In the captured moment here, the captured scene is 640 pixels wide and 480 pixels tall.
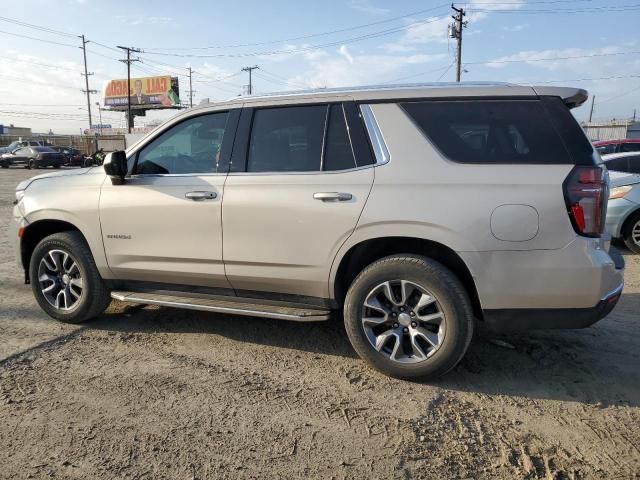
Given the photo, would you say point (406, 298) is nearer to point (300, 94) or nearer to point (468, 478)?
point (468, 478)

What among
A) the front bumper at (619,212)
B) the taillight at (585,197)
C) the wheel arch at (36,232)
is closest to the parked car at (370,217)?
the taillight at (585,197)

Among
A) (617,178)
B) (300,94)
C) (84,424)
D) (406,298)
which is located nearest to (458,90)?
(300,94)

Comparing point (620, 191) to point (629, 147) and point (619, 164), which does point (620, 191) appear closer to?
point (619, 164)

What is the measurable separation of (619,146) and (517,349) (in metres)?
11.1

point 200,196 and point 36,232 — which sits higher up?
point 200,196

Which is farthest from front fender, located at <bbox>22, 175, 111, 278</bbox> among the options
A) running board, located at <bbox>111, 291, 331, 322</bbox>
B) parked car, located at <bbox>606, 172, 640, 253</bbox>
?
parked car, located at <bbox>606, 172, 640, 253</bbox>

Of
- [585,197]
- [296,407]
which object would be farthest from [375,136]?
[296,407]

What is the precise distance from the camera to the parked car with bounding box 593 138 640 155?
12.3 m

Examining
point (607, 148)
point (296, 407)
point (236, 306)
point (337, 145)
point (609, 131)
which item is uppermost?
point (609, 131)

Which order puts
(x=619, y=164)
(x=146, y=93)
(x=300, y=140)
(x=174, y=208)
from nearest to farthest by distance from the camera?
(x=300, y=140) < (x=174, y=208) < (x=619, y=164) < (x=146, y=93)

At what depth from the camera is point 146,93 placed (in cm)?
7362

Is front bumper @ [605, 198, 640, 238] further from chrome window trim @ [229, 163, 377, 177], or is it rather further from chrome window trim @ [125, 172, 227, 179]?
chrome window trim @ [125, 172, 227, 179]

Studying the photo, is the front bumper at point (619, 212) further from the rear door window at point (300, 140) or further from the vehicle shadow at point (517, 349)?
the rear door window at point (300, 140)

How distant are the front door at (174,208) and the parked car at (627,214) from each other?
5970 mm
